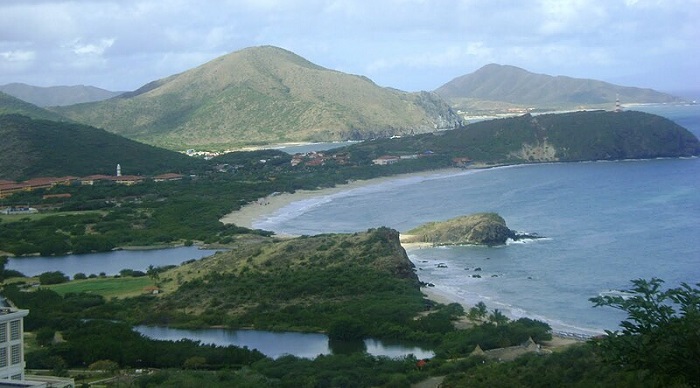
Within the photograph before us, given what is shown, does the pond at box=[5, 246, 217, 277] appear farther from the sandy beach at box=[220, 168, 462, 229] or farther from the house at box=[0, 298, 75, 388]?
the house at box=[0, 298, 75, 388]

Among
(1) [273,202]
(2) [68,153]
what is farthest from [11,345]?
(2) [68,153]

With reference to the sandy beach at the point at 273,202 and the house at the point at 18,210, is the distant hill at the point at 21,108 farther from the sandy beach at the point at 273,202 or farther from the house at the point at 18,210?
the house at the point at 18,210

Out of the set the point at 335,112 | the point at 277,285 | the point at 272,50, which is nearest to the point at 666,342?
→ the point at 277,285

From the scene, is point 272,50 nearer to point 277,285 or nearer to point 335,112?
point 335,112

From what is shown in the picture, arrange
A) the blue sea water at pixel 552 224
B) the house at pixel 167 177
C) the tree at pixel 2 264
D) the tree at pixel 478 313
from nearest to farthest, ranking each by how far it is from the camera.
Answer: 1. the tree at pixel 478 313
2. the blue sea water at pixel 552 224
3. the tree at pixel 2 264
4. the house at pixel 167 177

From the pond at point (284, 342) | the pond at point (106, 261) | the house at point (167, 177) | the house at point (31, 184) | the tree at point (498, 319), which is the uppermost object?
the house at point (167, 177)

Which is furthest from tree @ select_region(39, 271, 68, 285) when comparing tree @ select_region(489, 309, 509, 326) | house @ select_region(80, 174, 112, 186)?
house @ select_region(80, 174, 112, 186)

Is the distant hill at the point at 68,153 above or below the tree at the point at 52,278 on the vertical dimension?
above

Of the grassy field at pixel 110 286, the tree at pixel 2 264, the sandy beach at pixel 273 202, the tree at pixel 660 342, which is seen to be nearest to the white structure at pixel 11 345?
the tree at pixel 660 342
